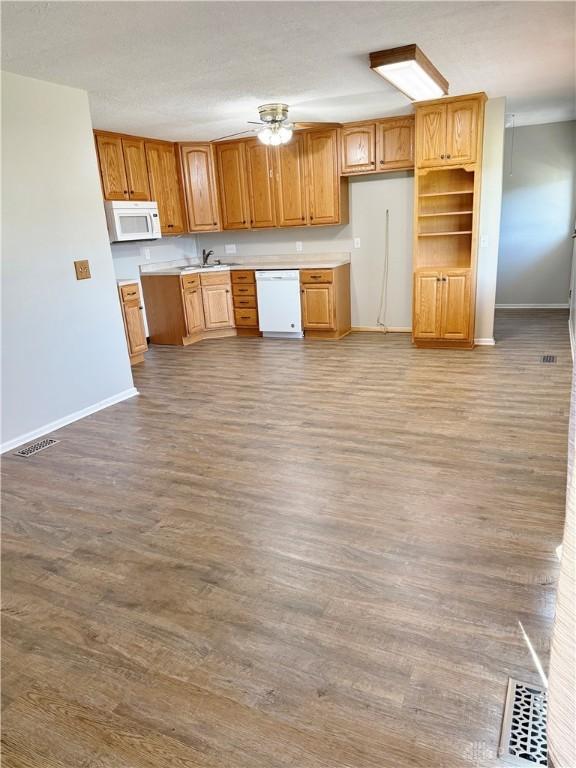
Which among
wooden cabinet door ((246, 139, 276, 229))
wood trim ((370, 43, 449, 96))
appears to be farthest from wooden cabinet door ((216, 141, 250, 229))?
wood trim ((370, 43, 449, 96))

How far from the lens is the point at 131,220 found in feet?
18.5

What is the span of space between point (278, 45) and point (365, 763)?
11.6 ft

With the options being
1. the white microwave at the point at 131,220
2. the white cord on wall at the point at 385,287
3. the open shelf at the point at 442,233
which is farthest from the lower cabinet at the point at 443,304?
the white microwave at the point at 131,220

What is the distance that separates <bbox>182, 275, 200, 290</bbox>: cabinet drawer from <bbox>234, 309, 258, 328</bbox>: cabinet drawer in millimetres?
645

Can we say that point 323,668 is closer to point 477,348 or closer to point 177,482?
point 177,482

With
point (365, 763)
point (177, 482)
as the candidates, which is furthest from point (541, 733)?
point (177, 482)

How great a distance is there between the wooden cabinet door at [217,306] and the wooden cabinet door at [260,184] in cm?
95

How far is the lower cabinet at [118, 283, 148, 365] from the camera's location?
18.5 feet

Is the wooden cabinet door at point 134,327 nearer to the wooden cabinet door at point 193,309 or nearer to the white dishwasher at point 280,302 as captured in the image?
→ the wooden cabinet door at point 193,309

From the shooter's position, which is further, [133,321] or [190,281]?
[190,281]

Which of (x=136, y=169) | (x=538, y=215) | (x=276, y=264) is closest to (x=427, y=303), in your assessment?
(x=276, y=264)

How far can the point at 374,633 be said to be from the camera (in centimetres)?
175

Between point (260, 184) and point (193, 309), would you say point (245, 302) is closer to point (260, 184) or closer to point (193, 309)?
point (193, 309)

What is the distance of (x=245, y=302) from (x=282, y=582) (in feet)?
16.5
